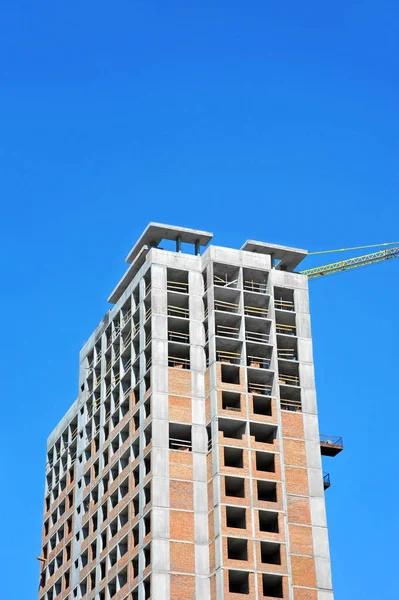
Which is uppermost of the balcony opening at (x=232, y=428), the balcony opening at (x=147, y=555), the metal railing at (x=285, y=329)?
the metal railing at (x=285, y=329)

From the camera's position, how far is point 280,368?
123312mm

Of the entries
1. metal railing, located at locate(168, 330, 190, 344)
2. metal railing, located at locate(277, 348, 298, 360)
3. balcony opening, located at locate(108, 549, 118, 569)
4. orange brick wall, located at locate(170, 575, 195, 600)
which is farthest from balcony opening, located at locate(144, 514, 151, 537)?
metal railing, located at locate(277, 348, 298, 360)

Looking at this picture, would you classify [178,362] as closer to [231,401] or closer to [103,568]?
[231,401]

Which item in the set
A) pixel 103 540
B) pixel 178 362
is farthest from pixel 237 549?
Result: pixel 178 362

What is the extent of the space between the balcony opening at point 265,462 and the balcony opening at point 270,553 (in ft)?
23.3

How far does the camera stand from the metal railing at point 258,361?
123 meters

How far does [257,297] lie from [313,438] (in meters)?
14.7

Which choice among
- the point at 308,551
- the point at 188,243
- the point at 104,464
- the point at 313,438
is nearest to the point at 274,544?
the point at 308,551

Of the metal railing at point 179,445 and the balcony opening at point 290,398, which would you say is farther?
the balcony opening at point 290,398

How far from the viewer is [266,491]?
115938 mm

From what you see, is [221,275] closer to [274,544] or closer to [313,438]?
[313,438]

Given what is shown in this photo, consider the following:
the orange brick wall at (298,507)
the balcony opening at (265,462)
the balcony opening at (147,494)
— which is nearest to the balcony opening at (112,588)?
the balcony opening at (147,494)

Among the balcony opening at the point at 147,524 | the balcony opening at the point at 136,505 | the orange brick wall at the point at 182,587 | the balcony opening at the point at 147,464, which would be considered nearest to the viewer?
the orange brick wall at the point at 182,587

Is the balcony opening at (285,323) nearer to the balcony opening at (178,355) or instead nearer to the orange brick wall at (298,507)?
the orange brick wall at (298,507)
